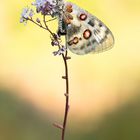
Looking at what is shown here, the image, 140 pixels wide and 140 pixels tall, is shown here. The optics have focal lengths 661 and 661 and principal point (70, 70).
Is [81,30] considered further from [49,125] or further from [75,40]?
[49,125]

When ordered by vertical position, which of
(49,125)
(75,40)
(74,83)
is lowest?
(49,125)

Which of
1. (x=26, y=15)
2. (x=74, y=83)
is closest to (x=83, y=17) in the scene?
(x=26, y=15)

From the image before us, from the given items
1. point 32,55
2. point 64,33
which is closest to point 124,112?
point 32,55

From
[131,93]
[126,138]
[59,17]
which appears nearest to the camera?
[59,17]

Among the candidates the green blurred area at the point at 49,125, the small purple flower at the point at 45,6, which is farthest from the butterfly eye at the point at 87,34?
the green blurred area at the point at 49,125

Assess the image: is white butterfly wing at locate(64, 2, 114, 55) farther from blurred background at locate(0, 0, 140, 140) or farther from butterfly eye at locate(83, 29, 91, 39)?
blurred background at locate(0, 0, 140, 140)

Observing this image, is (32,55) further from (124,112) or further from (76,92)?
(124,112)
